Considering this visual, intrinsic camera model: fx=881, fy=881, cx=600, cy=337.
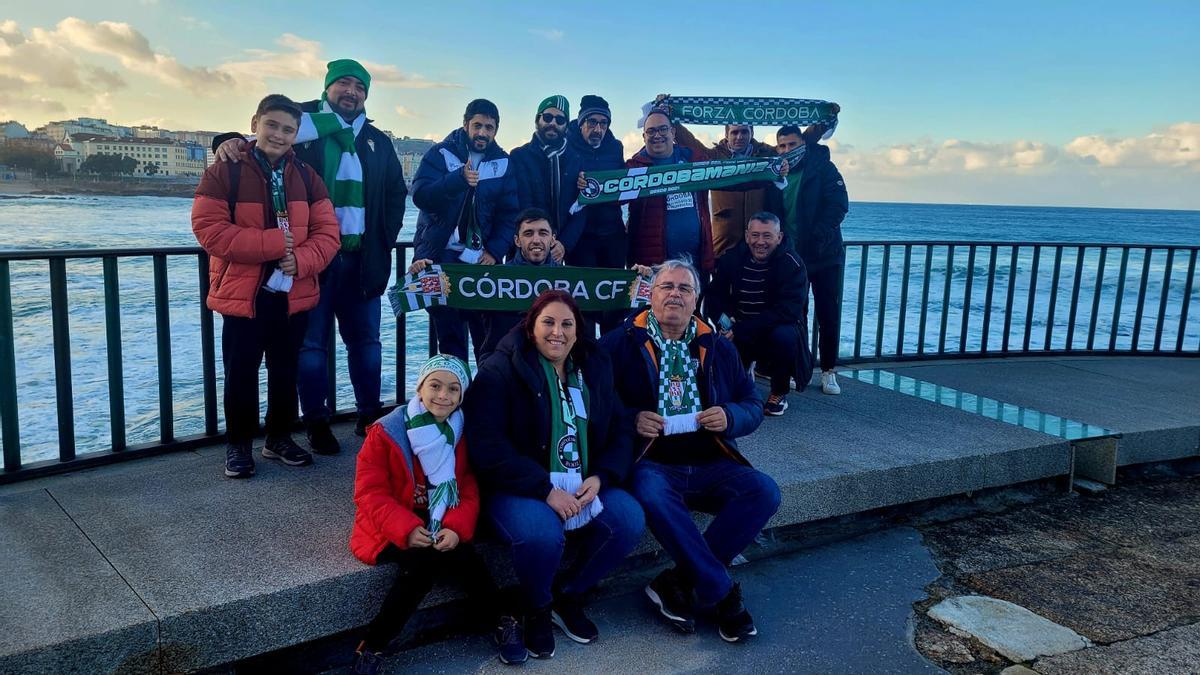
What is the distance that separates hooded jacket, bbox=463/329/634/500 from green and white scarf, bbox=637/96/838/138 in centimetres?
273

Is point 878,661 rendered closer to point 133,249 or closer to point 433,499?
point 433,499

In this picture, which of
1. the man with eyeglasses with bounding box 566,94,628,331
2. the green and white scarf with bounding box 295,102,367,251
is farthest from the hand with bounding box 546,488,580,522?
the man with eyeglasses with bounding box 566,94,628,331

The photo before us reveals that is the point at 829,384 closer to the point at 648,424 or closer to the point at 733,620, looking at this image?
the point at 648,424

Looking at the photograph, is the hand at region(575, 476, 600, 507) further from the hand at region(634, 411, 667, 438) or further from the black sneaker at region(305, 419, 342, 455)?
the black sneaker at region(305, 419, 342, 455)

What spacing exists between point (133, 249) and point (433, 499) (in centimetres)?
213

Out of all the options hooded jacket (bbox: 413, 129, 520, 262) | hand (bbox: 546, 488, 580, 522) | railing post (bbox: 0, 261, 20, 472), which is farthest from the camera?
hooded jacket (bbox: 413, 129, 520, 262)

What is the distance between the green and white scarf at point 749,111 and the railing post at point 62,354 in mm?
3316

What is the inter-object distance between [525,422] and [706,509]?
Answer: 877 mm

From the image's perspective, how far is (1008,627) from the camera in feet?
11.0

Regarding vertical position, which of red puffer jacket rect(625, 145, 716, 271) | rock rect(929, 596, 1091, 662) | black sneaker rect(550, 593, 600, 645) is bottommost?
rock rect(929, 596, 1091, 662)

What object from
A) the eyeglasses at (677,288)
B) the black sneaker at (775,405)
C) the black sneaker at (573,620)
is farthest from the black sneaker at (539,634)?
the black sneaker at (775,405)

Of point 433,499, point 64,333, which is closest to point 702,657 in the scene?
point 433,499

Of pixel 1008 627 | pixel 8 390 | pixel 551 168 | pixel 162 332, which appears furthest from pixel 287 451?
pixel 1008 627

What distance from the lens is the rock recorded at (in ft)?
10.5
